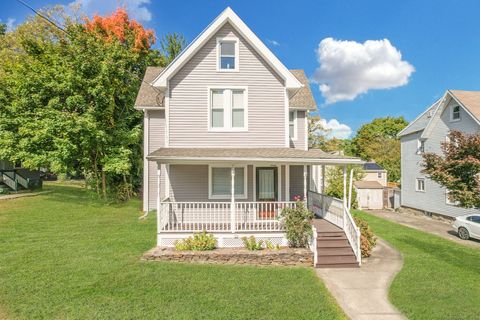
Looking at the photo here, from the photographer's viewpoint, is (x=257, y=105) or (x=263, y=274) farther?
(x=257, y=105)

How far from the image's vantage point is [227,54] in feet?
39.4

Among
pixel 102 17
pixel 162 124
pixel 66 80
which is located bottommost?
pixel 162 124

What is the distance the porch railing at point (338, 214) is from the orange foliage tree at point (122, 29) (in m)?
21.1

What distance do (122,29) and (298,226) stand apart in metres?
25.4

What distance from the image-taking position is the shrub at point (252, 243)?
30.5 feet

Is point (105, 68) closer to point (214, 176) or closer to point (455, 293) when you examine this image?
point (214, 176)

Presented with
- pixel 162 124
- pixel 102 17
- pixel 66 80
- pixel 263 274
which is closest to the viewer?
pixel 263 274

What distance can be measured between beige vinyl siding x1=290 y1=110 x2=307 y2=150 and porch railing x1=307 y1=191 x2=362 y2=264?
8.57 ft

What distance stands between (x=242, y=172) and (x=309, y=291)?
5895 millimetres

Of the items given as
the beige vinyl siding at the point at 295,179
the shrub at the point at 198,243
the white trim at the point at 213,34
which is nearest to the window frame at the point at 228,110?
the white trim at the point at 213,34

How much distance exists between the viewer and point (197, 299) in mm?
6297

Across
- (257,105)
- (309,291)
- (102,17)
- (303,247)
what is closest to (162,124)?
(257,105)

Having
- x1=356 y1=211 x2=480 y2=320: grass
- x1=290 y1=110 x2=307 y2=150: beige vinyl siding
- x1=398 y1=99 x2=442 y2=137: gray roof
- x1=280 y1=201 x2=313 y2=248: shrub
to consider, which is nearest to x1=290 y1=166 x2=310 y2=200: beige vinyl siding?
x1=290 y1=110 x2=307 y2=150: beige vinyl siding

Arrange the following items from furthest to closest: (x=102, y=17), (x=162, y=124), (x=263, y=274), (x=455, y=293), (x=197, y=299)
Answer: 1. (x=102, y=17)
2. (x=162, y=124)
3. (x=263, y=274)
4. (x=455, y=293)
5. (x=197, y=299)
